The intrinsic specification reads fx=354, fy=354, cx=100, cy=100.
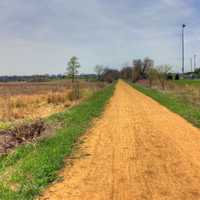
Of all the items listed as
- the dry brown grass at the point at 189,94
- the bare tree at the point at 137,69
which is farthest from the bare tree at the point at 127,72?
the dry brown grass at the point at 189,94

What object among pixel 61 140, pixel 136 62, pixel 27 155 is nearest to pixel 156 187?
pixel 27 155

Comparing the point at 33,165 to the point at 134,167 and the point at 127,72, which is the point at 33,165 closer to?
the point at 134,167

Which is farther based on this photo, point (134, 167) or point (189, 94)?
point (189, 94)

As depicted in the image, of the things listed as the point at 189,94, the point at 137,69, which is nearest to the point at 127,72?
the point at 137,69

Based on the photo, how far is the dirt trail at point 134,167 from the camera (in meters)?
5.47

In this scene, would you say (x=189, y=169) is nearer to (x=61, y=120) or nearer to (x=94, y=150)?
(x=94, y=150)

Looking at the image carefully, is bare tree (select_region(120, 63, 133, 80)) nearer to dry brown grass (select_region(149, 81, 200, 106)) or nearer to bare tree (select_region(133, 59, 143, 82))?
bare tree (select_region(133, 59, 143, 82))

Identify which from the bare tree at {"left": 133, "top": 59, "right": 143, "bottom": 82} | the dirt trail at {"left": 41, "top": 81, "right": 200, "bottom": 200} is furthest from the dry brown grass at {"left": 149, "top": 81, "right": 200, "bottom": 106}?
the bare tree at {"left": 133, "top": 59, "right": 143, "bottom": 82}

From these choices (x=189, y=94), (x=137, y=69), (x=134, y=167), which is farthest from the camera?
(x=137, y=69)

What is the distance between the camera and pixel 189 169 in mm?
Answer: 6715

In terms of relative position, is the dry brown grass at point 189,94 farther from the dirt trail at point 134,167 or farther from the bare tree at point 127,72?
the bare tree at point 127,72

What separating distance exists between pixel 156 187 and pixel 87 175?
1386 mm

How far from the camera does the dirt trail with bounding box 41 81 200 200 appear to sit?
215 inches

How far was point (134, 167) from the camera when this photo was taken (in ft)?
22.9
